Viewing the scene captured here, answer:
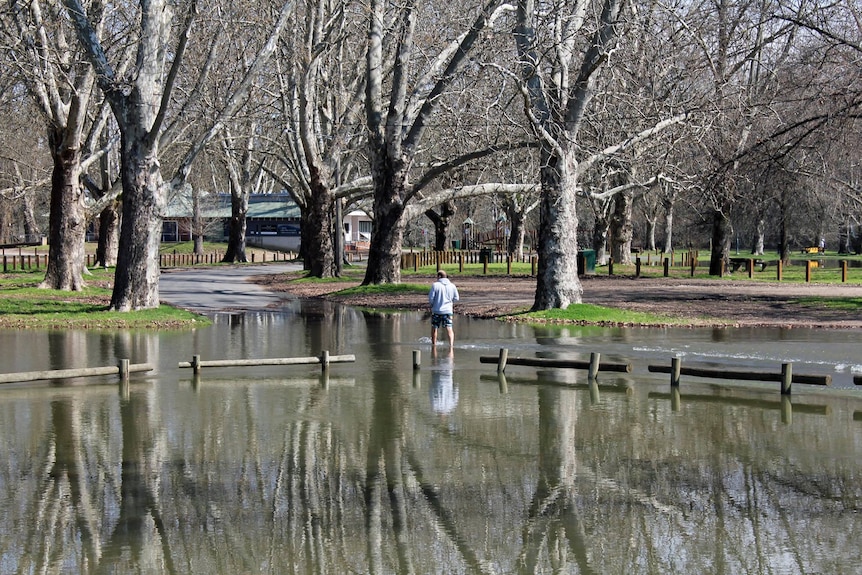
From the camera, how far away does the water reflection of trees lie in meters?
9.31

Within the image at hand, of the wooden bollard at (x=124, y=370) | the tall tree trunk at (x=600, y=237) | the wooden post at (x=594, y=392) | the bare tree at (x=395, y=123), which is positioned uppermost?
the bare tree at (x=395, y=123)

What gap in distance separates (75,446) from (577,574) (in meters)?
7.18

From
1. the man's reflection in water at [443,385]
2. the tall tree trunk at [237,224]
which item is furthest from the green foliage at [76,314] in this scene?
the tall tree trunk at [237,224]

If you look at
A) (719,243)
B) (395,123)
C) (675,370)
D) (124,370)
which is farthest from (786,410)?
(719,243)

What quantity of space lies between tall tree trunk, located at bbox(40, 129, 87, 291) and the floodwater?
15908 mm

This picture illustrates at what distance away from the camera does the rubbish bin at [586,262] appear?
5162 centimetres

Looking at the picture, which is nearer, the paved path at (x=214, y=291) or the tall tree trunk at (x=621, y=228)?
the paved path at (x=214, y=291)

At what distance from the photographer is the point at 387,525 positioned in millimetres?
10062

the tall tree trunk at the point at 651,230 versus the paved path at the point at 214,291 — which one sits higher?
the tall tree trunk at the point at 651,230

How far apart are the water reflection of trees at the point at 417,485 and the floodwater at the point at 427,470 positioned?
3 centimetres

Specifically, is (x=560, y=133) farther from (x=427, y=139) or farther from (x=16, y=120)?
(x=16, y=120)

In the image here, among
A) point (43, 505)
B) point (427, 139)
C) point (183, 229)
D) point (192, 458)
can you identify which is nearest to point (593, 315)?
point (192, 458)

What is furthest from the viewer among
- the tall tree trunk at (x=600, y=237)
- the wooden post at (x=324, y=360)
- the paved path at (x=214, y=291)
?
the tall tree trunk at (x=600, y=237)

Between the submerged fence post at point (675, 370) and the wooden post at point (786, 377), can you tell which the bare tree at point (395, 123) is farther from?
the wooden post at point (786, 377)
